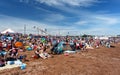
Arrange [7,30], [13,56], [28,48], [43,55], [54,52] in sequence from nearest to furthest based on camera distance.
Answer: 1. [13,56]
2. [43,55]
3. [54,52]
4. [28,48]
5. [7,30]

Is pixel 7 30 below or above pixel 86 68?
above

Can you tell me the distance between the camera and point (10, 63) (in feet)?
45.1

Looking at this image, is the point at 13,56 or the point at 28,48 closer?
the point at 13,56

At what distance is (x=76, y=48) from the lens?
28.0 meters

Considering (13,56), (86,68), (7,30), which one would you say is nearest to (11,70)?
(13,56)

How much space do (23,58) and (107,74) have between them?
7794 millimetres

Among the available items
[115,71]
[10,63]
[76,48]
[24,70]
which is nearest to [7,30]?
[76,48]

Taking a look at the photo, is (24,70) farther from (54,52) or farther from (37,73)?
(54,52)

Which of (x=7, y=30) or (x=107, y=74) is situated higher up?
(x=7, y=30)

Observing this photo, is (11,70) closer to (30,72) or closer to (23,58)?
(30,72)

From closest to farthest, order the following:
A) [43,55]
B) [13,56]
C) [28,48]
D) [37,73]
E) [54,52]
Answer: [37,73], [13,56], [43,55], [54,52], [28,48]

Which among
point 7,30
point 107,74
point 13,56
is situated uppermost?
point 7,30

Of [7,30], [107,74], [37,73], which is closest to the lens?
[37,73]

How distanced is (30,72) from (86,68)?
4583 mm
